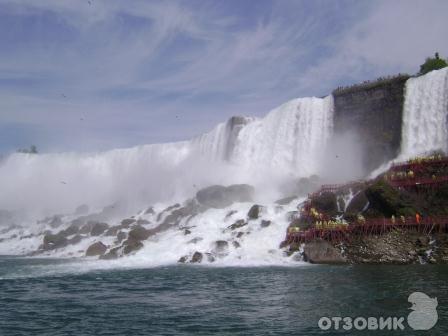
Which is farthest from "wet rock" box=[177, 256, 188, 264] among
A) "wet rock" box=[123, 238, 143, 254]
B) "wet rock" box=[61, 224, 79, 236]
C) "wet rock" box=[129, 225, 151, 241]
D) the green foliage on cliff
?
"wet rock" box=[61, 224, 79, 236]

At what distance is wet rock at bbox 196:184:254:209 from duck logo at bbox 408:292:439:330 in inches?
994

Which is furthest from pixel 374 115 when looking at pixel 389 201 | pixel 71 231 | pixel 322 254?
pixel 71 231

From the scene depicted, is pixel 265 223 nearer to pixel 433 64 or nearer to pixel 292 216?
pixel 292 216

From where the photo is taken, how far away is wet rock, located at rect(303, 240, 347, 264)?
81.0 feet

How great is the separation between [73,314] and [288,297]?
22.5 feet

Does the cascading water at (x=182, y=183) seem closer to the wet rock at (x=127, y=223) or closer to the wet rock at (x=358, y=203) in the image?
the wet rock at (x=127, y=223)

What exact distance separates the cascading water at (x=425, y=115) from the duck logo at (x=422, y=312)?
2064 cm

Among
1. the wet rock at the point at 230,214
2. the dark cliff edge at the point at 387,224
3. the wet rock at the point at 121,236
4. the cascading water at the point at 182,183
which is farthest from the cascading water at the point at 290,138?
the wet rock at the point at 121,236

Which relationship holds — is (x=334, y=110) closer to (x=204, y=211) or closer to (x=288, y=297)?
(x=204, y=211)

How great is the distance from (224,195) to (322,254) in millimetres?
16339

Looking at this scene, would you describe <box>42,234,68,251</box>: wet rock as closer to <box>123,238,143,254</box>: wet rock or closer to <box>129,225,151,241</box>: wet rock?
<box>129,225,151,241</box>: wet rock

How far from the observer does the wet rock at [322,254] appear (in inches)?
972

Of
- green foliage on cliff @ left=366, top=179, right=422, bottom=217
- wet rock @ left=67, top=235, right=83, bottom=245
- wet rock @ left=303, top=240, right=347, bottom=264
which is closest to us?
wet rock @ left=303, top=240, right=347, bottom=264

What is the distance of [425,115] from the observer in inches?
1368
